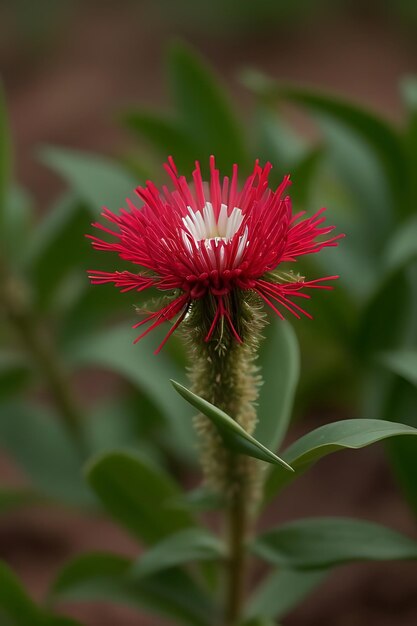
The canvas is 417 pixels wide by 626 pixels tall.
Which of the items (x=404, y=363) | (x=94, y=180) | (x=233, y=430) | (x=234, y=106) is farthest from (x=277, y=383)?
(x=234, y=106)

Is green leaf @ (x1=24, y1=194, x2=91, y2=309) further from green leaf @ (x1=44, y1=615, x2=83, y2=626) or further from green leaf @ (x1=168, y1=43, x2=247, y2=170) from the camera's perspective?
green leaf @ (x1=44, y1=615, x2=83, y2=626)

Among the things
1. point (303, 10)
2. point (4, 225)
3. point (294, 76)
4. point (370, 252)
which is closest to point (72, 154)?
point (4, 225)

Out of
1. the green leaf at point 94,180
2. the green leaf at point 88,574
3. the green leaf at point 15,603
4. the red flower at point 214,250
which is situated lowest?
the green leaf at point 15,603

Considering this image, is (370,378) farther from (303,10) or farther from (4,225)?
(303,10)

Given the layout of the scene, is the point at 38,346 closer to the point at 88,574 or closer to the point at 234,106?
the point at 88,574

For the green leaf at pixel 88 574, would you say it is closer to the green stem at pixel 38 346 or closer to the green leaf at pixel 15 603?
the green leaf at pixel 15 603


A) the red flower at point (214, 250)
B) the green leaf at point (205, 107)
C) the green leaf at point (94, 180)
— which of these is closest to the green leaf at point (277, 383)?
the red flower at point (214, 250)
